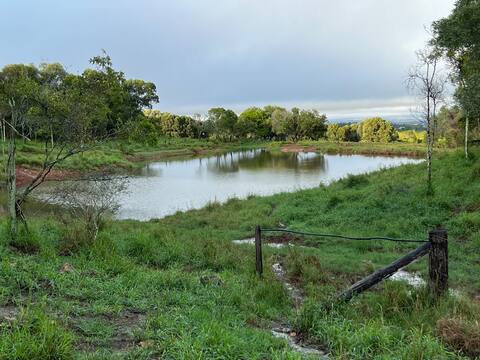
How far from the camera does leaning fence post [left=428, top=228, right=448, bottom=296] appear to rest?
5.23 m

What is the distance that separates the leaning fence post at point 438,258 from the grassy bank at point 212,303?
0.88 feet

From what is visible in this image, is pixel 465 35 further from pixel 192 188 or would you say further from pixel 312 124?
pixel 312 124

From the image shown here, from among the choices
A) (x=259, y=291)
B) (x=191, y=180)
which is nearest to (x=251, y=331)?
(x=259, y=291)

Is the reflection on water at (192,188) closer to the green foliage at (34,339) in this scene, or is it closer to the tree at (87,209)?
the tree at (87,209)

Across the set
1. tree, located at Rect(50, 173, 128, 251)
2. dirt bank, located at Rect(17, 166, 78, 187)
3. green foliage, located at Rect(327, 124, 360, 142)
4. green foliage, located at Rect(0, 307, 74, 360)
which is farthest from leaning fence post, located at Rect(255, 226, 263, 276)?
green foliage, located at Rect(327, 124, 360, 142)

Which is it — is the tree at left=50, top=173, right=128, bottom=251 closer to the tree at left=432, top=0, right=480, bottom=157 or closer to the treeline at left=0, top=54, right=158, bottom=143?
the treeline at left=0, top=54, right=158, bottom=143

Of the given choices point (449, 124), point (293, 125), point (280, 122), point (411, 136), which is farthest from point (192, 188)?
point (411, 136)

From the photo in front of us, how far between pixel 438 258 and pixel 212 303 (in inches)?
116

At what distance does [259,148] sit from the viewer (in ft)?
279

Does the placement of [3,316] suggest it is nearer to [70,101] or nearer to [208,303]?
[208,303]

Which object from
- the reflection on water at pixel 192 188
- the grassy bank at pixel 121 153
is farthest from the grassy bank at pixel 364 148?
the reflection on water at pixel 192 188

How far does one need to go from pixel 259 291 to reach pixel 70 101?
5.72 metres

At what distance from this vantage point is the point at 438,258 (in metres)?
5.27

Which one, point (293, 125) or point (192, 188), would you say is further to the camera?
point (293, 125)
